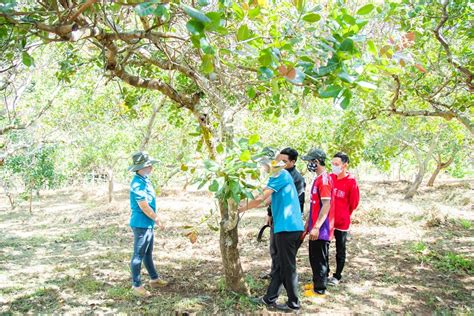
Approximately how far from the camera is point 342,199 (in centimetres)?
547

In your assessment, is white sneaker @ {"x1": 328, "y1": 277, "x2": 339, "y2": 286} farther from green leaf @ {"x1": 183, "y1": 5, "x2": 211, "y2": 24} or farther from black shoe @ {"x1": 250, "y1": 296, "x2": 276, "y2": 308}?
green leaf @ {"x1": 183, "y1": 5, "x2": 211, "y2": 24}

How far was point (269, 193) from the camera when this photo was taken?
4.18 meters

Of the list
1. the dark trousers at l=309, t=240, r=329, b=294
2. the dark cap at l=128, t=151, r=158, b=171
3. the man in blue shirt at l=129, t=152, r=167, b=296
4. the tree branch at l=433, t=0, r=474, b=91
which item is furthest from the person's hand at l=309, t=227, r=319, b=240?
the tree branch at l=433, t=0, r=474, b=91

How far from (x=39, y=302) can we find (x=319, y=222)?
3.68m

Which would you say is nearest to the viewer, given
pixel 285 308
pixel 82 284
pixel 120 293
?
pixel 285 308

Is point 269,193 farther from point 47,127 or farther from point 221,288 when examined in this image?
point 47,127

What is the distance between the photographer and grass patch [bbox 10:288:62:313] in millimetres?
4824

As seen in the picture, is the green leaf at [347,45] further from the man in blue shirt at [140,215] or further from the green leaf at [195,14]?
the man in blue shirt at [140,215]

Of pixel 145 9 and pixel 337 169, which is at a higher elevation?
pixel 145 9

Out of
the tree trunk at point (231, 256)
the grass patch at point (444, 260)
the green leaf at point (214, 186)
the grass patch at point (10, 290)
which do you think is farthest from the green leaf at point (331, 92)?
the grass patch at point (10, 290)

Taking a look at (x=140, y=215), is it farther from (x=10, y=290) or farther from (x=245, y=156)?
(x=245, y=156)

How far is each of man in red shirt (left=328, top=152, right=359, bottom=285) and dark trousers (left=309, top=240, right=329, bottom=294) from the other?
0.54 m

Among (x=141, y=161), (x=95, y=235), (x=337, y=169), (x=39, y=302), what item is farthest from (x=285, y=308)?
(x=95, y=235)

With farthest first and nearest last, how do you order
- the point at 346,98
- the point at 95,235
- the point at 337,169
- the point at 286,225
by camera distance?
the point at 95,235
the point at 337,169
the point at 286,225
the point at 346,98
